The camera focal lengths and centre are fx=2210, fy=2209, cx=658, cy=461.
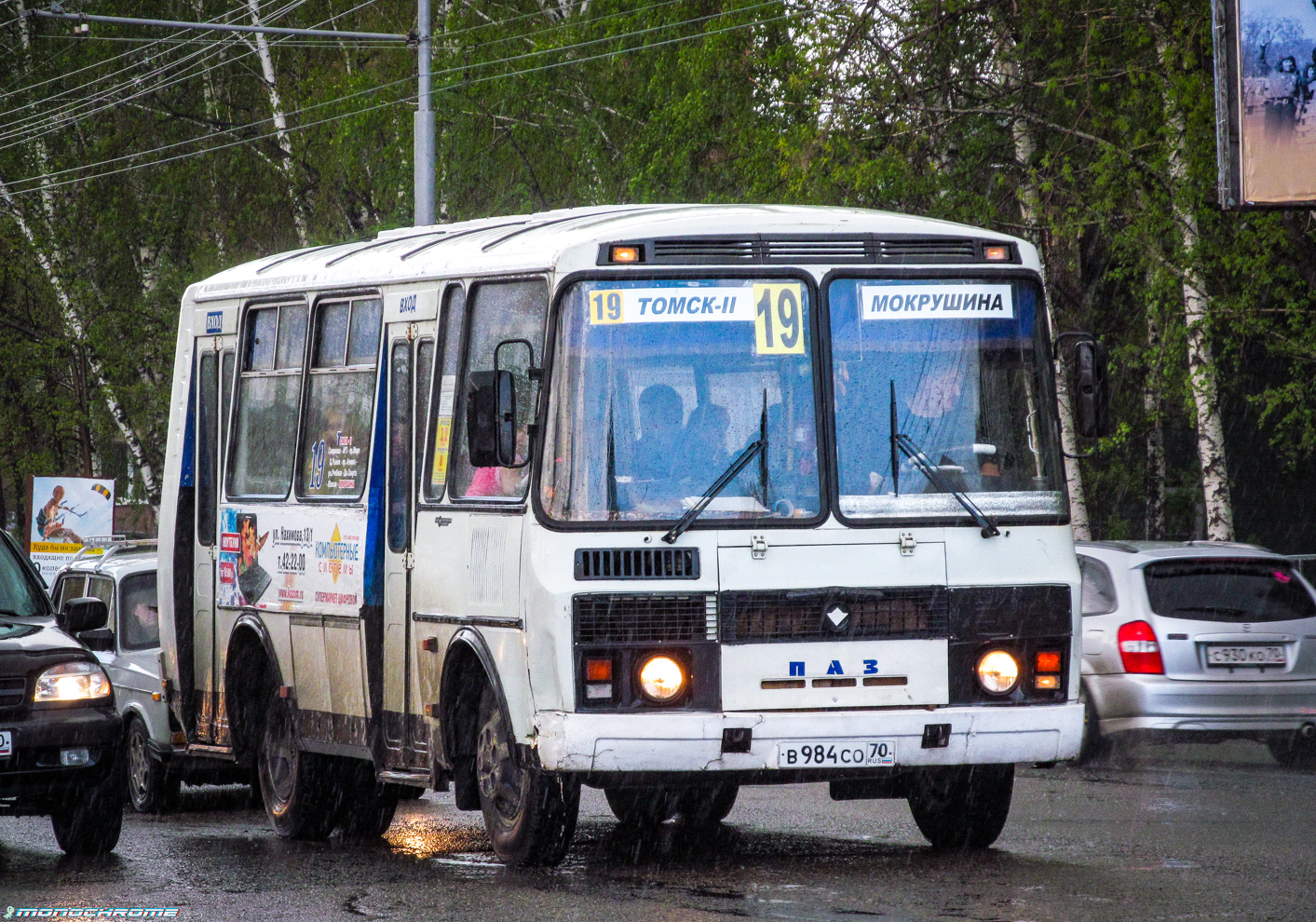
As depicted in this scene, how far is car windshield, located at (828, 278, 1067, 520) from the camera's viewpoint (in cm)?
946

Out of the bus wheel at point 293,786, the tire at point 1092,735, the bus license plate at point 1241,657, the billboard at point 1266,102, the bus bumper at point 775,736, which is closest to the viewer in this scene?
the bus bumper at point 775,736

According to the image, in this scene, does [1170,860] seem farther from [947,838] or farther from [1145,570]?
[1145,570]

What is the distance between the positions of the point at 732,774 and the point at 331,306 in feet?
13.1

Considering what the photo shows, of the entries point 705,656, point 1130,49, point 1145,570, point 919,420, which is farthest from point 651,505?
point 1130,49

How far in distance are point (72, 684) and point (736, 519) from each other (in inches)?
134

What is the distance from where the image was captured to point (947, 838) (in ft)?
34.1

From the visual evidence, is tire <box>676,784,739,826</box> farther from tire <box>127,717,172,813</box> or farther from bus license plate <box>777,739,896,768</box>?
tire <box>127,717,172,813</box>

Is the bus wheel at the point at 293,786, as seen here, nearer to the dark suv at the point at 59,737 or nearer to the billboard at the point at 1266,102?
the dark suv at the point at 59,737

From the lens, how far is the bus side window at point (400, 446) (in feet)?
35.3

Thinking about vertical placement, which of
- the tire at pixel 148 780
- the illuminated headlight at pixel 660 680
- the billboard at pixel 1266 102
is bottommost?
the tire at pixel 148 780

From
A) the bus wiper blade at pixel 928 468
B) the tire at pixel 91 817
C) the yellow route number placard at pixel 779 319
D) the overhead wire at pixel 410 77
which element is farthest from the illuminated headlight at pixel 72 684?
the overhead wire at pixel 410 77

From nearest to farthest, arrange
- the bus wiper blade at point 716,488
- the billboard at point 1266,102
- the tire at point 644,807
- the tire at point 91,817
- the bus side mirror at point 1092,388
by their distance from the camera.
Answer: the bus wiper blade at point 716,488, the bus side mirror at point 1092,388, the tire at point 91,817, the tire at point 644,807, the billboard at point 1266,102

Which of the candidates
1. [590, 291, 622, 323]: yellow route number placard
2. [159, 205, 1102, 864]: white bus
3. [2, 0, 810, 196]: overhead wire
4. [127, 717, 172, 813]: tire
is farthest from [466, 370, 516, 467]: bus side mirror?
[2, 0, 810, 196]: overhead wire

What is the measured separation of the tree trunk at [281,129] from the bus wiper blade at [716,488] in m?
29.7
